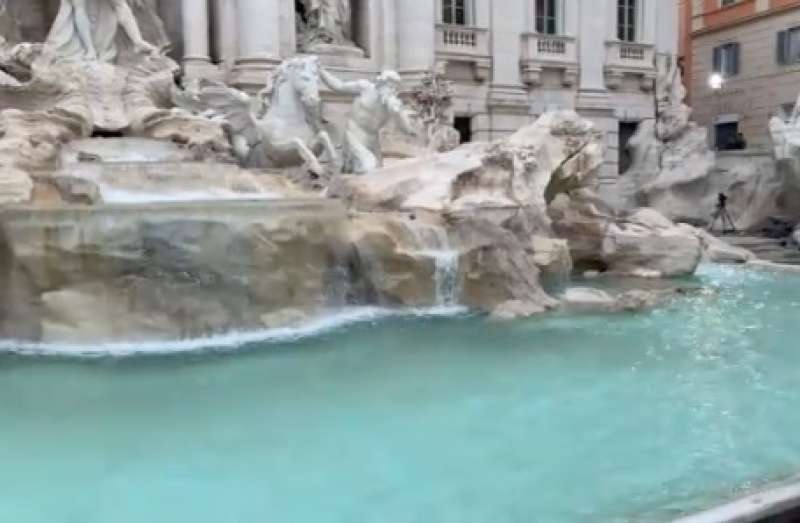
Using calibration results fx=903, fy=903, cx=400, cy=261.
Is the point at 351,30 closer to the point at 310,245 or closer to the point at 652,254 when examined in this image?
the point at 652,254

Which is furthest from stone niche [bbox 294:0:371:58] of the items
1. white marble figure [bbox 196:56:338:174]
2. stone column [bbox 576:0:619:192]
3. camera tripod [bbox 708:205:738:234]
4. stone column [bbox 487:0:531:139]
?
camera tripod [bbox 708:205:738:234]

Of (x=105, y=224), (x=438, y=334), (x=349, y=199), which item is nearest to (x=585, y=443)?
(x=438, y=334)

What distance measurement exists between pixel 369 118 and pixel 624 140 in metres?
10.9

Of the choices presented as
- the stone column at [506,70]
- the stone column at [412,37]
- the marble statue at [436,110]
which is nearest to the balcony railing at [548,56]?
the stone column at [506,70]

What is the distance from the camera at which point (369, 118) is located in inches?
Result: 426

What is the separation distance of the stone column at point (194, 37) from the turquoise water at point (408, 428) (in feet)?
23.8

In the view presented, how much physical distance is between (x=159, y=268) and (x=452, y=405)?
9.80 ft

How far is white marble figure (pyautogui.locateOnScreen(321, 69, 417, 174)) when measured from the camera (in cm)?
1058

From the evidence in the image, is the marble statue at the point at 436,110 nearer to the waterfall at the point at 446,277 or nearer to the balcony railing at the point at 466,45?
the balcony railing at the point at 466,45

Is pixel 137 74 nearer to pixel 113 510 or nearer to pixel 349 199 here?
pixel 349 199

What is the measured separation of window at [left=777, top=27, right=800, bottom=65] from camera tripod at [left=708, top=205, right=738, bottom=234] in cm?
713

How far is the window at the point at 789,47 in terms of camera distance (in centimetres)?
2227

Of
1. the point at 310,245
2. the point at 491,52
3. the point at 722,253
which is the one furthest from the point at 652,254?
the point at 491,52

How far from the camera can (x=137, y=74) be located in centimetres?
1162
